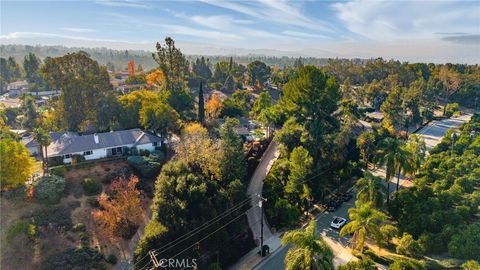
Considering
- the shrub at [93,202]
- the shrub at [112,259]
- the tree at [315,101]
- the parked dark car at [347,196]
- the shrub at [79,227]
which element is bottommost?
the shrub at [112,259]

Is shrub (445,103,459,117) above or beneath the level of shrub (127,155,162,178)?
above

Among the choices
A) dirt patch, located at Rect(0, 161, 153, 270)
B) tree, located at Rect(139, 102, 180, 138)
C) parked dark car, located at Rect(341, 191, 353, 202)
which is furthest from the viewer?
tree, located at Rect(139, 102, 180, 138)

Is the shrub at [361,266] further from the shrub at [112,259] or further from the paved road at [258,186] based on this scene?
the shrub at [112,259]

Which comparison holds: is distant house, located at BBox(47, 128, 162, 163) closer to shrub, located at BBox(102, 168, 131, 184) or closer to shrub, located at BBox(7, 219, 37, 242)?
shrub, located at BBox(102, 168, 131, 184)

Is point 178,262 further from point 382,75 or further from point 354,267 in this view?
point 382,75

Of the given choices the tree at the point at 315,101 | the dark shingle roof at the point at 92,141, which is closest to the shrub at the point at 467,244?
the tree at the point at 315,101

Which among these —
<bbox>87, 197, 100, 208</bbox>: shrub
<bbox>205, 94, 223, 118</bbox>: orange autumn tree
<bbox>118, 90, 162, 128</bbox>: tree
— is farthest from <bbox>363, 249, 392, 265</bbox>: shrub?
<bbox>205, 94, 223, 118</bbox>: orange autumn tree
